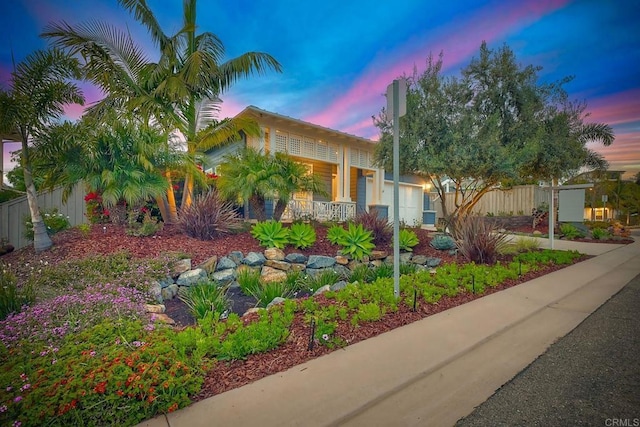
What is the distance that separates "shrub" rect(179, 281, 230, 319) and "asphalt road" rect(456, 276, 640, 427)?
2.95 metres

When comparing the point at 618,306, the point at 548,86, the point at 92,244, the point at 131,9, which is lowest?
the point at 618,306

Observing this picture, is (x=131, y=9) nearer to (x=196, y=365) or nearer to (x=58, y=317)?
(x=58, y=317)

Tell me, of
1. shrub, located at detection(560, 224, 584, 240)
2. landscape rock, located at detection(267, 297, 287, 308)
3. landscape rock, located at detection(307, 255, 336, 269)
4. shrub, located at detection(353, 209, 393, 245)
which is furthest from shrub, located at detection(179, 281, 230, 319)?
shrub, located at detection(560, 224, 584, 240)

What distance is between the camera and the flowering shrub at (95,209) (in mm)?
7594

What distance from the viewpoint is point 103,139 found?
6359 mm

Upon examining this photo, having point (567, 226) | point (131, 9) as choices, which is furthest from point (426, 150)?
point (567, 226)

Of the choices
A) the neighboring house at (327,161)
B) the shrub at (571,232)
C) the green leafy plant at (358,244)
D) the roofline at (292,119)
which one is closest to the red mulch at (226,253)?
the green leafy plant at (358,244)

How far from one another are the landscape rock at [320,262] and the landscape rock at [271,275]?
0.68 metres

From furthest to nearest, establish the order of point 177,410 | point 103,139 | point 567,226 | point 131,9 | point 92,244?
1. point 567,226
2. point 131,9
3. point 103,139
4. point 92,244
5. point 177,410

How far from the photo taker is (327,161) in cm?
1265

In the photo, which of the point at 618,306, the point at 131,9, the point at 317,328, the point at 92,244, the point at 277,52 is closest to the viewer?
the point at 317,328

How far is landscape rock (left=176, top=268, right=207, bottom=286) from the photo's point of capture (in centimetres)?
506

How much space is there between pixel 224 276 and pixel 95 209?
15.5 feet

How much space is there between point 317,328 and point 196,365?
3.95 feet
